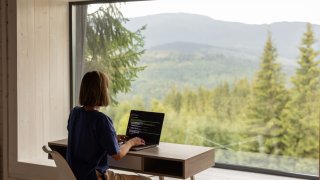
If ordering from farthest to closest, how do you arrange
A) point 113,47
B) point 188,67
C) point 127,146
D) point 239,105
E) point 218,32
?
point 113,47, point 188,67, point 218,32, point 239,105, point 127,146

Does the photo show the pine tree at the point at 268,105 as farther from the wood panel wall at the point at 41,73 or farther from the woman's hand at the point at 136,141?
the wood panel wall at the point at 41,73

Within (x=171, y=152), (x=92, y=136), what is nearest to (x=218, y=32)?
(x=171, y=152)

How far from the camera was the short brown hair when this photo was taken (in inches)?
110

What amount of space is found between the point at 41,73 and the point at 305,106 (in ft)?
7.43

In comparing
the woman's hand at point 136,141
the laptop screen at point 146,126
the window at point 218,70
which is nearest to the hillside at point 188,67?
the window at point 218,70

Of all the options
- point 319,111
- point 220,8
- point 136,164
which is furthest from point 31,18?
point 319,111

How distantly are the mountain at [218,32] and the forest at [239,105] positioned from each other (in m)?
0.06

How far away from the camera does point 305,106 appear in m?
3.62

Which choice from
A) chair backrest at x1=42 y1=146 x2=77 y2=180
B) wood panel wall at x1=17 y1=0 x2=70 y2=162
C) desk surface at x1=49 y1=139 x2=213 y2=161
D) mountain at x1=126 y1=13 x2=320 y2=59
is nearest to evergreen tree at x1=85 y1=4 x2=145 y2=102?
mountain at x1=126 y1=13 x2=320 y2=59

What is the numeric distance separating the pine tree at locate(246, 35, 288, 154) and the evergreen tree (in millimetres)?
1121

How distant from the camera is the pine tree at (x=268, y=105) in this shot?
12.2ft

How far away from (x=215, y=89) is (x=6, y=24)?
1876mm

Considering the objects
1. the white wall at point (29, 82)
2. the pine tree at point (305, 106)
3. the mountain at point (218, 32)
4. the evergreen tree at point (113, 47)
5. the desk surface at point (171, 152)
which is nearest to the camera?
the desk surface at point (171, 152)

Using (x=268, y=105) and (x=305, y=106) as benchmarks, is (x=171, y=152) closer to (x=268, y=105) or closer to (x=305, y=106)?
(x=268, y=105)
